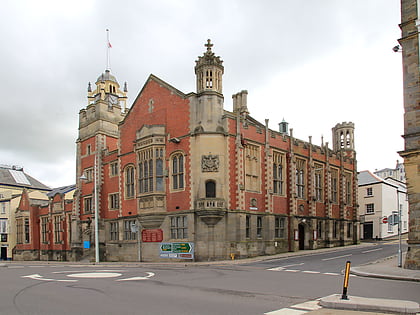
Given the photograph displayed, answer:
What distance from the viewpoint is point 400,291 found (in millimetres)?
Result: 13891

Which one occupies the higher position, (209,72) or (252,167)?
(209,72)

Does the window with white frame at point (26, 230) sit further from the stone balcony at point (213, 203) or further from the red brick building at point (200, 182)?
the stone balcony at point (213, 203)

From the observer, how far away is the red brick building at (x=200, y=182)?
31.7 meters

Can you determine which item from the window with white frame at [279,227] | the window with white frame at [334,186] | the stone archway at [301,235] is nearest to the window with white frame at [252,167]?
the window with white frame at [279,227]

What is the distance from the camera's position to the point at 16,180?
71.9 meters

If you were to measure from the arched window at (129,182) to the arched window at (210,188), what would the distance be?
28.1 feet

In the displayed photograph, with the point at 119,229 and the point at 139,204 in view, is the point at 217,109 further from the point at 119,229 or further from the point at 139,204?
the point at 119,229

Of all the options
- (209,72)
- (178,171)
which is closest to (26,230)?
(178,171)

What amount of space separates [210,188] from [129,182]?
9.26 meters

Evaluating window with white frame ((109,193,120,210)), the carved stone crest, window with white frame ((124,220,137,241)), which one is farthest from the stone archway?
window with white frame ((109,193,120,210))

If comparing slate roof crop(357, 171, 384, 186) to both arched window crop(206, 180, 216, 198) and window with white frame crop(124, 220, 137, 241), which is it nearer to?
arched window crop(206, 180, 216, 198)

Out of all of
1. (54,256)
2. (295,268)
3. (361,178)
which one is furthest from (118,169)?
(361,178)

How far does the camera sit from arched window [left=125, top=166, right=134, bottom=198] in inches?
1475

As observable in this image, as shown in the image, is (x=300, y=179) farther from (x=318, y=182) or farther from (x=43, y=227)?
(x=43, y=227)
